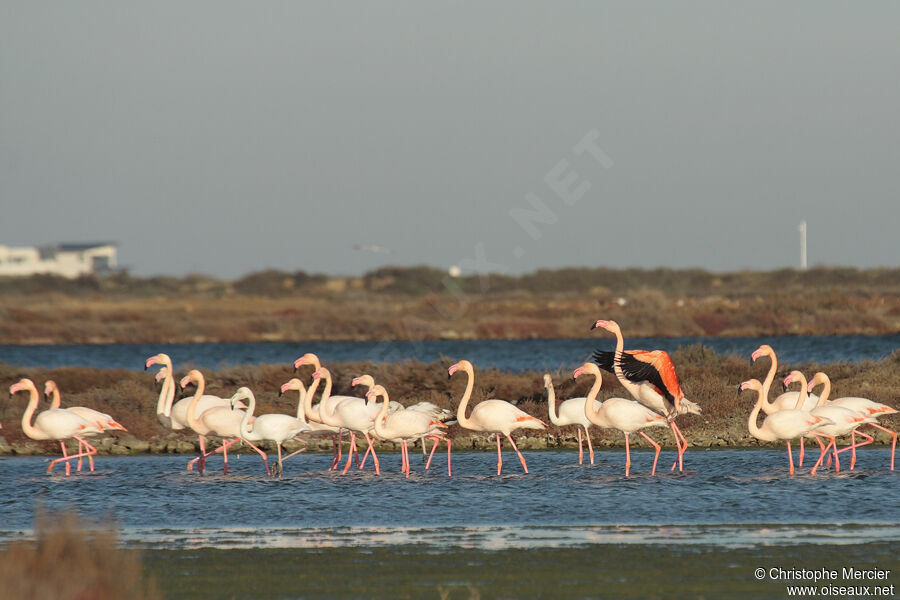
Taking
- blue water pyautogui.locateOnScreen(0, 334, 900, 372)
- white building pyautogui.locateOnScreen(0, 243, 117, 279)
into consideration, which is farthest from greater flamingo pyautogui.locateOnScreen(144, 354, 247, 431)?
white building pyautogui.locateOnScreen(0, 243, 117, 279)

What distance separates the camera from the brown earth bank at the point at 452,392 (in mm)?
19281

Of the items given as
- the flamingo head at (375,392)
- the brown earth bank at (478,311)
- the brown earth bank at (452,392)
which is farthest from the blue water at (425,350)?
the flamingo head at (375,392)

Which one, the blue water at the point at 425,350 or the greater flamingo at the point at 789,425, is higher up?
the blue water at the point at 425,350

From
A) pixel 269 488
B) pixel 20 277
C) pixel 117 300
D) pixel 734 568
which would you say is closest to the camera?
pixel 734 568

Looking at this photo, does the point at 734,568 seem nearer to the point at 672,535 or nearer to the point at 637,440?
the point at 672,535

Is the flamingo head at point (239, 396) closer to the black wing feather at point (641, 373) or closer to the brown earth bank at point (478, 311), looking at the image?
the black wing feather at point (641, 373)

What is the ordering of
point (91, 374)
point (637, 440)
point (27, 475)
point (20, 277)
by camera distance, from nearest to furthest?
point (27, 475) < point (637, 440) < point (91, 374) < point (20, 277)

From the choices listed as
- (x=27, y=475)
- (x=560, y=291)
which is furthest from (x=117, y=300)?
(x=27, y=475)

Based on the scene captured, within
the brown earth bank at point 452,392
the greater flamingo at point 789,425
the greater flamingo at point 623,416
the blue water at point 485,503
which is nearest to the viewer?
the blue water at point 485,503

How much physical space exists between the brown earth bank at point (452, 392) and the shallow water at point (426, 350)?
12.3 m

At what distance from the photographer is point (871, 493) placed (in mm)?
13500

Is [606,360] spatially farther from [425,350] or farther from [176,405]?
[425,350]

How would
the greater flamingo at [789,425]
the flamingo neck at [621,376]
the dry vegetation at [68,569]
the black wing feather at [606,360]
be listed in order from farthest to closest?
the black wing feather at [606,360]
the flamingo neck at [621,376]
the greater flamingo at [789,425]
the dry vegetation at [68,569]

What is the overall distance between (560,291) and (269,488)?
67015mm
